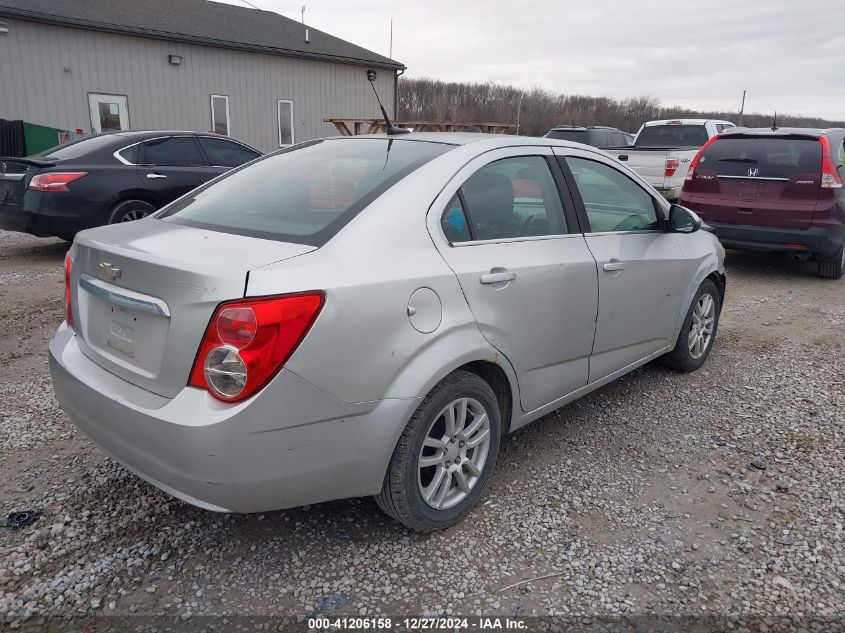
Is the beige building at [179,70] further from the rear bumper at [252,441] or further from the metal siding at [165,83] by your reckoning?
the rear bumper at [252,441]

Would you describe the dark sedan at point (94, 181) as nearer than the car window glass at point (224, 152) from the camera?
Yes

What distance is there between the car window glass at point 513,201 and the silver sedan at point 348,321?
0.4 inches

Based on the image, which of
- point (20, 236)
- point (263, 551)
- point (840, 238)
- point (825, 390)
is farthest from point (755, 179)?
point (20, 236)

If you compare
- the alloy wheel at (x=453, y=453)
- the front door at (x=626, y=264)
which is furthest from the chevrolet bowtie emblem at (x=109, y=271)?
the front door at (x=626, y=264)

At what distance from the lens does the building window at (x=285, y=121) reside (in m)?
20.4

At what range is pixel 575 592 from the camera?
2.38m

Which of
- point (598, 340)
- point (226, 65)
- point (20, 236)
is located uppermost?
point (226, 65)

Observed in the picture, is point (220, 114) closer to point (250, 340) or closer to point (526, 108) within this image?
point (250, 340)

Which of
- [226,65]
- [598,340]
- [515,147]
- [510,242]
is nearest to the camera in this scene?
[510,242]

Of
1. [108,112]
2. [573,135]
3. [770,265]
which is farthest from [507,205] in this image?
[108,112]

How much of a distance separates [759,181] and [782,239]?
2.35 feet

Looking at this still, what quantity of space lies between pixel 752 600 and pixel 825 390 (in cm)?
257

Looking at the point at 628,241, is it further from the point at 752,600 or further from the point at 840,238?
the point at 840,238

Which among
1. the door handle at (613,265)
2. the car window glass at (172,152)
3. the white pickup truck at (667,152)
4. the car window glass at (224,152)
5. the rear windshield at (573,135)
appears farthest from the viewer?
the rear windshield at (573,135)
